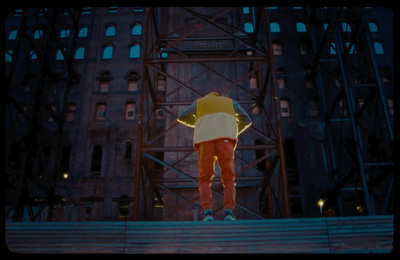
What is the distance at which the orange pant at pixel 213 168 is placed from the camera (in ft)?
16.7

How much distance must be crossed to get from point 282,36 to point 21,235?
19309mm

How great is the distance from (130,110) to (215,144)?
1490cm

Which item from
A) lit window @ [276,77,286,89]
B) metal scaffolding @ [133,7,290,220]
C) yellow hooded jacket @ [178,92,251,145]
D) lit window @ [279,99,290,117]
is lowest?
yellow hooded jacket @ [178,92,251,145]

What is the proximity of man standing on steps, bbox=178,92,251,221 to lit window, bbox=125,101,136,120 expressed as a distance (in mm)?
14092

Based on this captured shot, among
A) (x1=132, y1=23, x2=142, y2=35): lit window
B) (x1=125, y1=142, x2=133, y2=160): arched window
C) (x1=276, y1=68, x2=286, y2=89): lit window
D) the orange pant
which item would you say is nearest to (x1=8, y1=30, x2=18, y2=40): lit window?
(x1=132, y1=23, x2=142, y2=35): lit window

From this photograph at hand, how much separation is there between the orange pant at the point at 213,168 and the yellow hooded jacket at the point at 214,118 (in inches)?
4.0

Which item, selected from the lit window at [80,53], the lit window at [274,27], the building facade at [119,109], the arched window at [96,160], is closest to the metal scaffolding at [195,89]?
the building facade at [119,109]

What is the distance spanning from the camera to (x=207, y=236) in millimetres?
3812

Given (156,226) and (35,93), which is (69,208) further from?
(156,226)

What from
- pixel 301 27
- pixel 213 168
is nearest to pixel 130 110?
pixel 301 27

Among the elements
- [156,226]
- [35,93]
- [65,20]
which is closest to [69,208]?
[35,93]

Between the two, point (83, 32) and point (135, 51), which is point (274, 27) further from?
point (83, 32)

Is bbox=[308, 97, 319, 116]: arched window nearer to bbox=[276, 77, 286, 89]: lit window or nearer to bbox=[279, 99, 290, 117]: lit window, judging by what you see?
bbox=[279, 99, 290, 117]: lit window

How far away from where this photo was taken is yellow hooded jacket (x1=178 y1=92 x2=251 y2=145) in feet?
17.4
